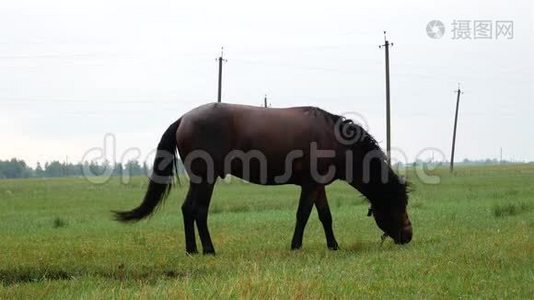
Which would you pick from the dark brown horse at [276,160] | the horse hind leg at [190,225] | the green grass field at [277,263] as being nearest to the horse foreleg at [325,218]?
the dark brown horse at [276,160]

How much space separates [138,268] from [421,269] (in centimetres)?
322

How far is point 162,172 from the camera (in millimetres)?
10164

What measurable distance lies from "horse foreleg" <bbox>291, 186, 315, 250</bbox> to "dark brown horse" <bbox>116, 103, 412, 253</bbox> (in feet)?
0.05

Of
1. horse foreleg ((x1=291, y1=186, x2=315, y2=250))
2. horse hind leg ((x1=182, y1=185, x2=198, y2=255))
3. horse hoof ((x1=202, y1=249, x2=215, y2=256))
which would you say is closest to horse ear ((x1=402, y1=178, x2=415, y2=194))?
horse foreleg ((x1=291, y1=186, x2=315, y2=250))

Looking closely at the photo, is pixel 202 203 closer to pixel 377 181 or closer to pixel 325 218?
pixel 325 218

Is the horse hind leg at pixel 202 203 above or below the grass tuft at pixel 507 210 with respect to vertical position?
above

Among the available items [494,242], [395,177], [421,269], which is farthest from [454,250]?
[395,177]

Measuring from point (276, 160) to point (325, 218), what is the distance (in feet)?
4.08

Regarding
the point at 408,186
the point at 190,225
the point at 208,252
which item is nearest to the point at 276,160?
the point at 190,225

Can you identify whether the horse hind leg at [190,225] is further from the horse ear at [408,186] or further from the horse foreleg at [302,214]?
the horse ear at [408,186]

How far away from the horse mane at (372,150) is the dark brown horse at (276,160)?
2cm

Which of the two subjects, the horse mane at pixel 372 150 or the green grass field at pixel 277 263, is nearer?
the green grass field at pixel 277 263

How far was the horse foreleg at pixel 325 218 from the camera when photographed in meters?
10.1

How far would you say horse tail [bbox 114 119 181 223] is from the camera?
33.1 ft
